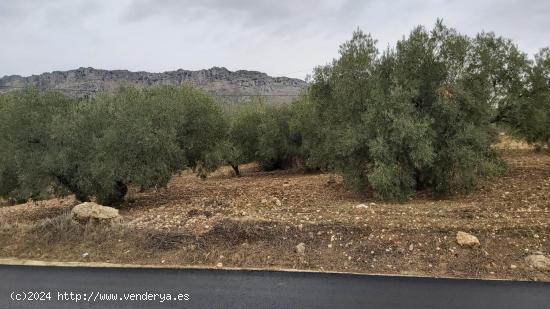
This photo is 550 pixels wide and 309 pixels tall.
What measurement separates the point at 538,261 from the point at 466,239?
1721mm

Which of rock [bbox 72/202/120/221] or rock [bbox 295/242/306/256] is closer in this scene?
rock [bbox 295/242/306/256]

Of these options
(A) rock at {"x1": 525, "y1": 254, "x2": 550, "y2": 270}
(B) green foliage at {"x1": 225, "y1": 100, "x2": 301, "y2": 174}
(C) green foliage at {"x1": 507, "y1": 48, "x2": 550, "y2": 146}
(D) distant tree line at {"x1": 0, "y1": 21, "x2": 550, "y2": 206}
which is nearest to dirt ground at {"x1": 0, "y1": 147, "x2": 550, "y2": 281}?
(A) rock at {"x1": 525, "y1": 254, "x2": 550, "y2": 270}

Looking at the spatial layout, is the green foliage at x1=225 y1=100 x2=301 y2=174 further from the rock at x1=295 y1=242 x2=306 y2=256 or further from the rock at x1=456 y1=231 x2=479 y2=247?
the rock at x1=456 y1=231 x2=479 y2=247

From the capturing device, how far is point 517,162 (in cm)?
2366

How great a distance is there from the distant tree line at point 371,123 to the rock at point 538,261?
206 inches

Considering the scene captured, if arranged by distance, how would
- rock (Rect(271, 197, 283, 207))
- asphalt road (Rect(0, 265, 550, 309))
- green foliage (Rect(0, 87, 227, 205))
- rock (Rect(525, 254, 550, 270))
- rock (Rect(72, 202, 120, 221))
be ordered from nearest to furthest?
asphalt road (Rect(0, 265, 550, 309)) → rock (Rect(525, 254, 550, 270)) → rock (Rect(72, 202, 120, 221)) → rock (Rect(271, 197, 283, 207)) → green foliage (Rect(0, 87, 227, 205))

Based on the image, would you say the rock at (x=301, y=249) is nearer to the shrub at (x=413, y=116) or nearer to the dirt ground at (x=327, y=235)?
the dirt ground at (x=327, y=235)

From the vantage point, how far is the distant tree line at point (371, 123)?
1655cm

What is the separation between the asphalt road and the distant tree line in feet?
20.2

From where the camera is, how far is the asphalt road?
9.40 meters

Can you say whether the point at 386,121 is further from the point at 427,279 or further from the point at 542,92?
the point at 542,92

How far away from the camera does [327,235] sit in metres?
13.3

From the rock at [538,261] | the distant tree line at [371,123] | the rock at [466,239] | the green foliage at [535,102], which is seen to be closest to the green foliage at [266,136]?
the distant tree line at [371,123]

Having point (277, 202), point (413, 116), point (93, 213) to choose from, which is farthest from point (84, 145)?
point (413, 116)
